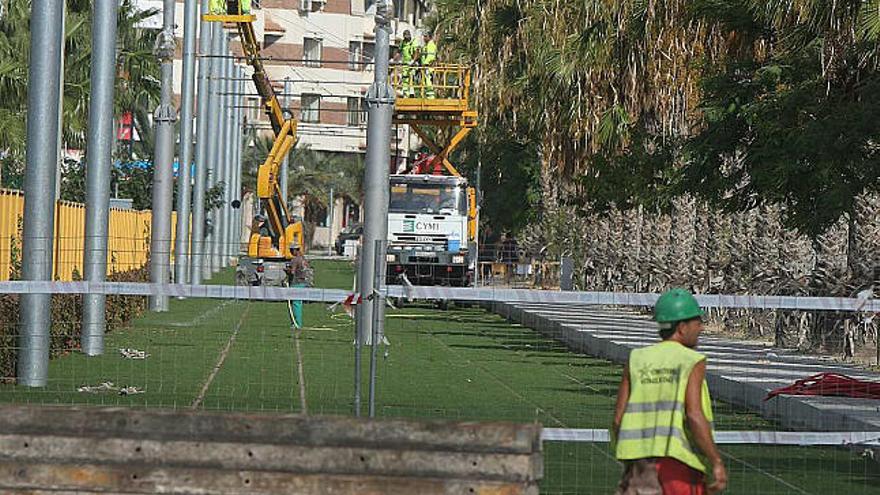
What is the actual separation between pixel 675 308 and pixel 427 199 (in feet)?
135

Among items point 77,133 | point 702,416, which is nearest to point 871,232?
point 702,416

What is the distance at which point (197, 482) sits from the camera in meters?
9.08

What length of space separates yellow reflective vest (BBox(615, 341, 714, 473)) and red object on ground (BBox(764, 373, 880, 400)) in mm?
10105

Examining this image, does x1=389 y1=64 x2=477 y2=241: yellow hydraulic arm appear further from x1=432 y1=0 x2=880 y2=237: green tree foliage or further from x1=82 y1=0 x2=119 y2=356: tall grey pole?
x1=82 y1=0 x2=119 y2=356: tall grey pole

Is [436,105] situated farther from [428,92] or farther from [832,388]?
[832,388]

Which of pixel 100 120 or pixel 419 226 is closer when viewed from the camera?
pixel 100 120

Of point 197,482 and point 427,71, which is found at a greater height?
point 427,71

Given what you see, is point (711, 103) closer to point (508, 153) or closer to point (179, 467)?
point (179, 467)

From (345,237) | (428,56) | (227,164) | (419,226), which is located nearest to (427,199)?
(419,226)

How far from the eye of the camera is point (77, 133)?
1845 inches

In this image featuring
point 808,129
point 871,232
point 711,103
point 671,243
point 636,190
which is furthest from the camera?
point 671,243

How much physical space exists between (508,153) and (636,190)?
1307 inches

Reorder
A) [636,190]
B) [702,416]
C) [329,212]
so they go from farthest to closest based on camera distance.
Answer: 1. [329,212]
2. [636,190]
3. [702,416]

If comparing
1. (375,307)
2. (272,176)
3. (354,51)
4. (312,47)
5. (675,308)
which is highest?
(312,47)
